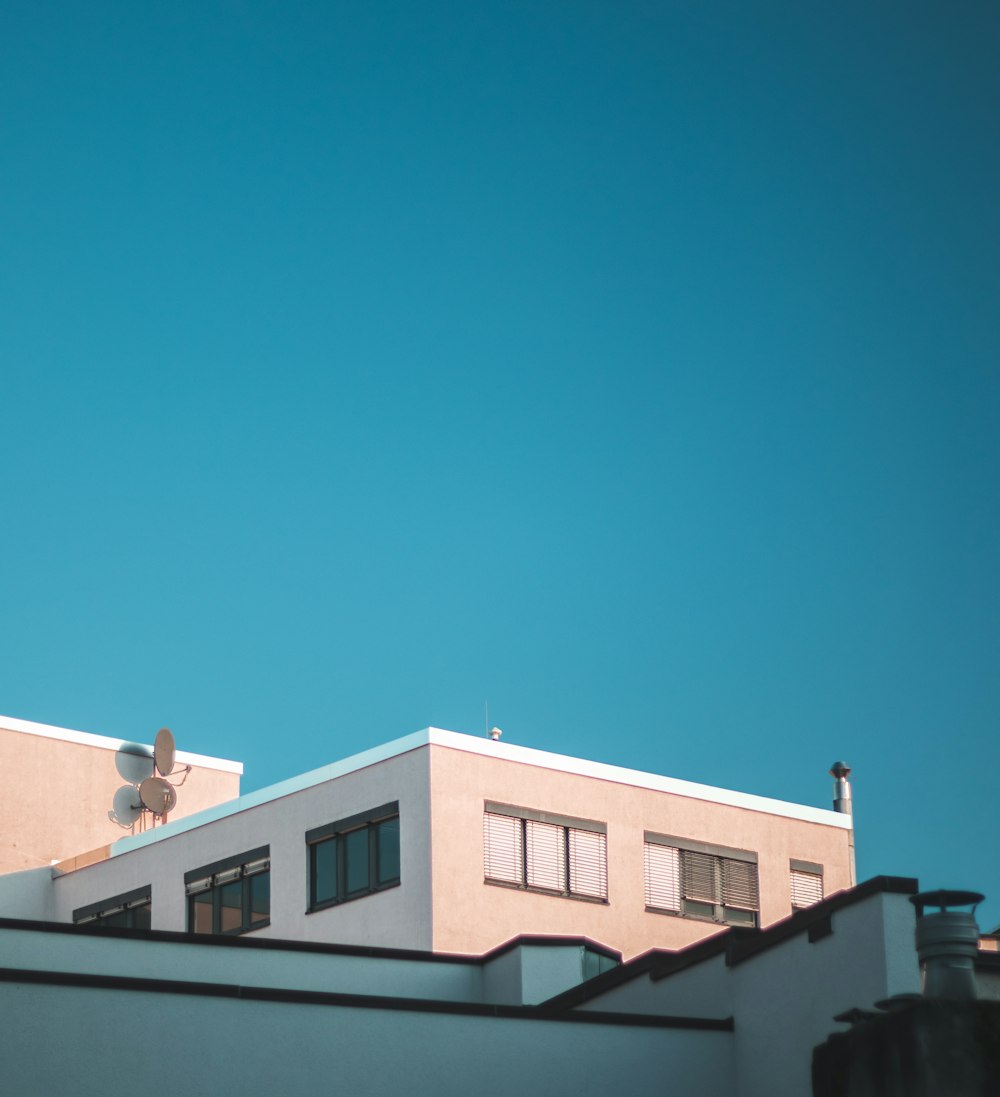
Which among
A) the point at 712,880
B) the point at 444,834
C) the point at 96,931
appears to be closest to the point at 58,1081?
the point at 96,931

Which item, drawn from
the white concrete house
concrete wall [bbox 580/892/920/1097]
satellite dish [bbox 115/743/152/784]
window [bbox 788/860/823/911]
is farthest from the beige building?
concrete wall [bbox 580/892/920/1097]

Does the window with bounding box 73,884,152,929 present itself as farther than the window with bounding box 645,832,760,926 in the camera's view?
Yes

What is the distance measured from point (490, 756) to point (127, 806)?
13.9 m

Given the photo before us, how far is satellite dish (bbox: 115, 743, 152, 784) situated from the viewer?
45844 millimetres

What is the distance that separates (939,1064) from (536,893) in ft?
71.4

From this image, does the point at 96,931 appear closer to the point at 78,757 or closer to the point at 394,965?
the point at 394,965

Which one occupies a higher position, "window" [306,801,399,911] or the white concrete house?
"window" [306,801,399,911]

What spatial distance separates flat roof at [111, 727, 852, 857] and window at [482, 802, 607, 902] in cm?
106

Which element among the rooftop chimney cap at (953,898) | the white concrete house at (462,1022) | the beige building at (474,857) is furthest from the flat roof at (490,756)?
the rooftop chimney cap at (953,898)

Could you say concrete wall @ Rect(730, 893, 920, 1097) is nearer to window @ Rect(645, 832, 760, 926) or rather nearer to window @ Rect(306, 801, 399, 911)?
window @ Rect(306, 801, 399, 911)

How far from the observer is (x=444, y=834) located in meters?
33.8

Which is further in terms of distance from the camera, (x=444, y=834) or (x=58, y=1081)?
(x=444, y=834)

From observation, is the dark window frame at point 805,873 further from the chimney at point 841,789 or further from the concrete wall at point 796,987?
the concrete wall at point 796,987

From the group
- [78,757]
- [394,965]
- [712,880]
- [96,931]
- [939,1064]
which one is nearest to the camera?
[939,1064]
